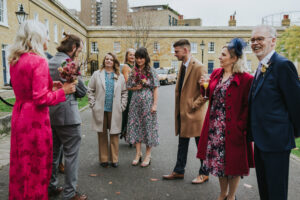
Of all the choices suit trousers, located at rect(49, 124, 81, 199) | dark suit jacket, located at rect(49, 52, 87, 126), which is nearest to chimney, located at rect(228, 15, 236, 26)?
dark suit jacket, located at rect(49, 52, 87, 126)

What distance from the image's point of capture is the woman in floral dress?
16.9 ft

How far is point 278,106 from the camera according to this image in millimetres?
2713

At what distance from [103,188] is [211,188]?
170 centimetres

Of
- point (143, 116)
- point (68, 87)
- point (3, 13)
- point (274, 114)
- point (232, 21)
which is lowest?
point (143, 116)

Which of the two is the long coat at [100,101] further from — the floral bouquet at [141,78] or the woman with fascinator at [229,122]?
the woman with fascinator at [229,122]

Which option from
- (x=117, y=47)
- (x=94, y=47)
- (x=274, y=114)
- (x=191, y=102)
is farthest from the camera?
(x=94, y=47)

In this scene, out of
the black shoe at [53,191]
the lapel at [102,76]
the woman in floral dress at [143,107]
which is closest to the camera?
the black shoe at [53,191]

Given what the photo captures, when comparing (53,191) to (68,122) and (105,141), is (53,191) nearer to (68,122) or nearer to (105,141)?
(68,122)

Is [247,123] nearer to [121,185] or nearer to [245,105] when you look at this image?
[245,105]

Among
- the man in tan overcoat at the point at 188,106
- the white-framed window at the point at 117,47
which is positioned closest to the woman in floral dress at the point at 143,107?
the man in tan overcoat at the point at 188,106

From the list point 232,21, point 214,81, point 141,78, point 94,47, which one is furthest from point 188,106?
point 232,21

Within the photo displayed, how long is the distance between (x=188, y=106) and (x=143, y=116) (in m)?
1.17

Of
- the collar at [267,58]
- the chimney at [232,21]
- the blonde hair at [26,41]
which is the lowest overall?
the collar at [267,58]

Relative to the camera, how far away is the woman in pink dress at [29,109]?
2597 millimetres
